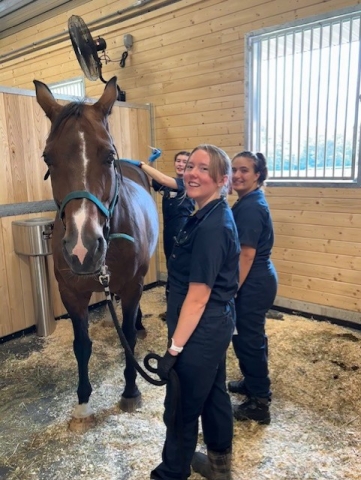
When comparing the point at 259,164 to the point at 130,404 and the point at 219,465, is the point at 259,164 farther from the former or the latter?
the point at 130,404

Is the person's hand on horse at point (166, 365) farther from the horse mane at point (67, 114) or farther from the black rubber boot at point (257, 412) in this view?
the horse mane at point (67, 114)

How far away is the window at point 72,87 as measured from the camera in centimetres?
477

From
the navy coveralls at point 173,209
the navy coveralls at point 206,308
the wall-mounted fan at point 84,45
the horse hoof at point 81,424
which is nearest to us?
the navy coveralls at point 206,308

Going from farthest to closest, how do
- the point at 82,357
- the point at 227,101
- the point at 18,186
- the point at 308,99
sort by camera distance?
the point at 227,101 < the point at 308,99 < the point at 18,186 < the point at 82,357

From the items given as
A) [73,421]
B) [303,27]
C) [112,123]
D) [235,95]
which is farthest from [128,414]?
[303,27]

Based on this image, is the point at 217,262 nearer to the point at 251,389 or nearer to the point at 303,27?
the point at 251,389

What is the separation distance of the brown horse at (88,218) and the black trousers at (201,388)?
1.27ft

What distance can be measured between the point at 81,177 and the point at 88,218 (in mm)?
174

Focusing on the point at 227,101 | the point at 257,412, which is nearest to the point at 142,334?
the point at 257,412

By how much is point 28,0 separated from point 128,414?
5295 mm

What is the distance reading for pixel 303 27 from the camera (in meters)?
2.90

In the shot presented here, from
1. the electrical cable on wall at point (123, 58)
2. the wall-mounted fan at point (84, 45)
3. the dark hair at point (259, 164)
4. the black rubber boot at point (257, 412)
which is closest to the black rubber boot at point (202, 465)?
the black rubber boot at point (257, 412)

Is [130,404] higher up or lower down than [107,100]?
lower down

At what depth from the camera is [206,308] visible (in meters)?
1.20
